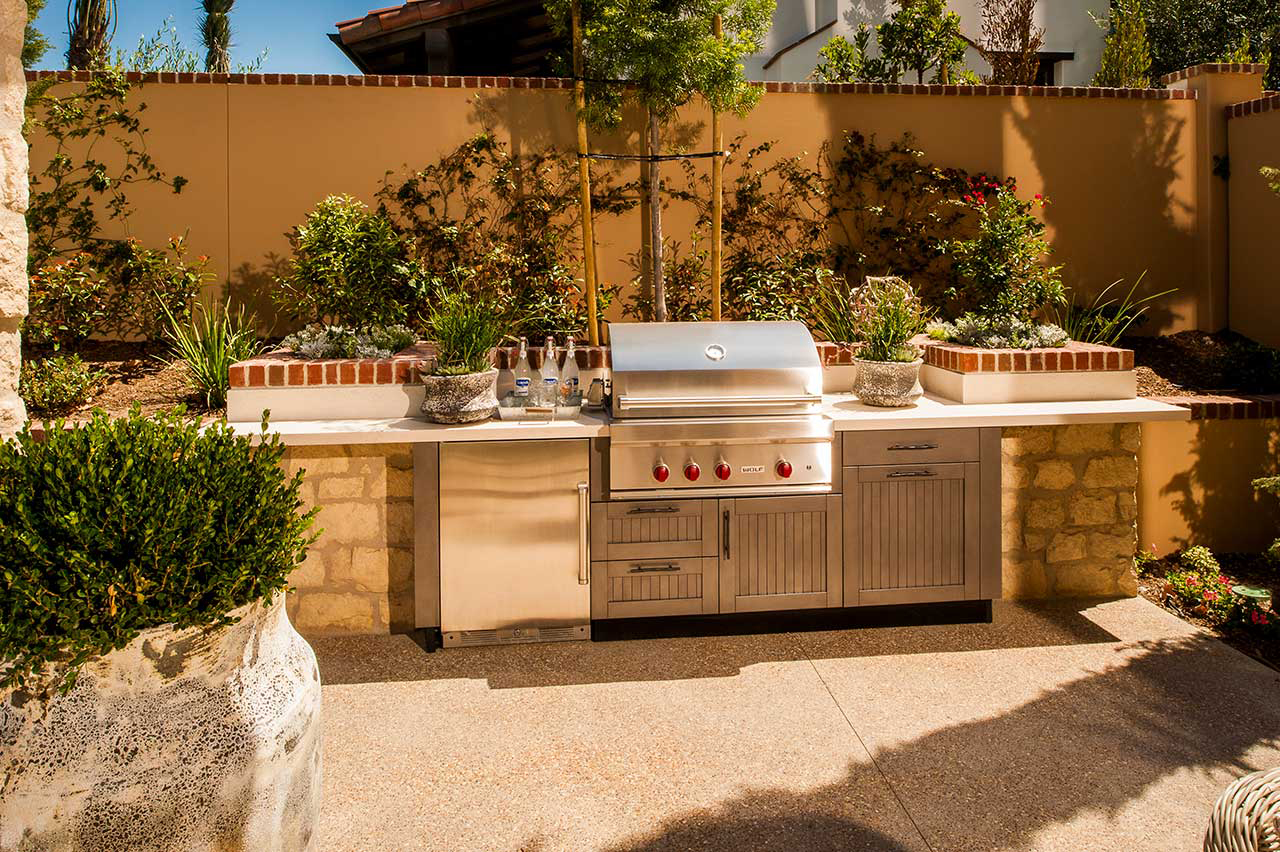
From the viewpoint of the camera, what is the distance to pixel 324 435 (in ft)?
12.7

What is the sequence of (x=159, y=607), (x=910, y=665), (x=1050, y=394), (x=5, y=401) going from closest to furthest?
(x=159, y=607)
(x=5, y=401)
(x=910, y=665)
(x=1050, y=394)

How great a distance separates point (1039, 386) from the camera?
4.63 metres

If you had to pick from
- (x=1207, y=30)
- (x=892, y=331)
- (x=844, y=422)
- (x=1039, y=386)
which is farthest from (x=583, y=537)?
(x=1207, y=30)

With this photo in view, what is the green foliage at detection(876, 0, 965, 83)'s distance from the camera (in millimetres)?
9078

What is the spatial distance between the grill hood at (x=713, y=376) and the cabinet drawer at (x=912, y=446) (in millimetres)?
256

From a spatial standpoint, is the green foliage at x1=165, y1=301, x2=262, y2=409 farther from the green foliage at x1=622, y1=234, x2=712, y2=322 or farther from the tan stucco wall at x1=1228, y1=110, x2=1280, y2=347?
the tan stucco wall at x1=1228, y1=110, x2=1280, y2=347

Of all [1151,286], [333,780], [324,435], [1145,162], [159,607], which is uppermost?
[1145,162]

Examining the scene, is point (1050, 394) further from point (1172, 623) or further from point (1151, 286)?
point (1151, 286)

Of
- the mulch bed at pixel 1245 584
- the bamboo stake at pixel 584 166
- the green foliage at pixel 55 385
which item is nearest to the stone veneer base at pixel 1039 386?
the mulch bed at pixel 1245 584

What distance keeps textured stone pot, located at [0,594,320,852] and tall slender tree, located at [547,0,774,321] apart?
14.1ft

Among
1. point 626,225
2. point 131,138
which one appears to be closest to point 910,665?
point 626,225

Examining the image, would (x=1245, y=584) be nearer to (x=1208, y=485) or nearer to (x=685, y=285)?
(x=1208, y=485)

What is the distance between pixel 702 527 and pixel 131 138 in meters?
4.99

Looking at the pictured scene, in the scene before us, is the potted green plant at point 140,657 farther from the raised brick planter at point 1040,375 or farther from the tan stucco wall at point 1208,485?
the tan stucco wall at point 1208,485
